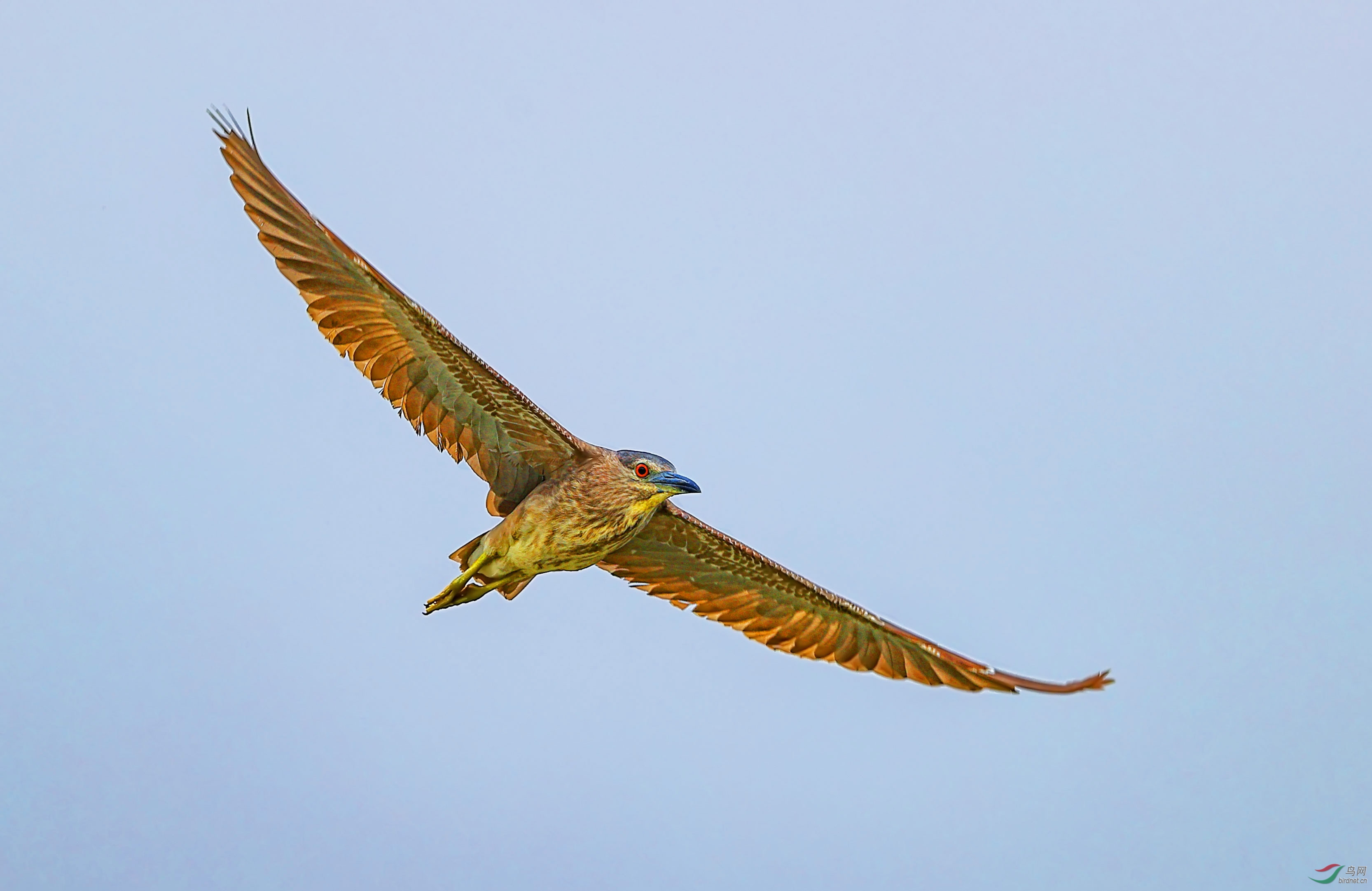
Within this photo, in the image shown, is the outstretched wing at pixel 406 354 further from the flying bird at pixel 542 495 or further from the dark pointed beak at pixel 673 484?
the dark pointed beak at pixel 673 484

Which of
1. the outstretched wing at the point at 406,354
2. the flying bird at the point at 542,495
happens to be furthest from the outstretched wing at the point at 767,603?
the outstretched wing at the point at 406,354

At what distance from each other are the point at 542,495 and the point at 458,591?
128 centimetres

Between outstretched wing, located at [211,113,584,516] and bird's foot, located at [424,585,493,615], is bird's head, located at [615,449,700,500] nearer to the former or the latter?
outstretched wing, located at [211,113,584,516]

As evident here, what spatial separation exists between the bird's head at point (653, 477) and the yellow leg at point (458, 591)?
1.63 metres

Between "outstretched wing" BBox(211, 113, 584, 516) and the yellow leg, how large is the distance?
2.22 ft

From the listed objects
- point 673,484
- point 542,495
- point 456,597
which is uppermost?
point 673,484

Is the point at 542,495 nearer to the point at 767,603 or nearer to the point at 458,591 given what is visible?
the point at 458,591

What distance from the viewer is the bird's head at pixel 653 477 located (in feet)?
46.2

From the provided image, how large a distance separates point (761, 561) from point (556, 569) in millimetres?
2251

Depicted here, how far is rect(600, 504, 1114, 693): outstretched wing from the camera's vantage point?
15352mm

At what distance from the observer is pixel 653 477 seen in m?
14.1

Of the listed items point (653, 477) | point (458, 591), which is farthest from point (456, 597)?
point (653, 477)

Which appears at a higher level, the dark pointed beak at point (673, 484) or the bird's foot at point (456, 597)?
the dark pointed beak at point (673, 484)

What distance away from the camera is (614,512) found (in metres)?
14.1
